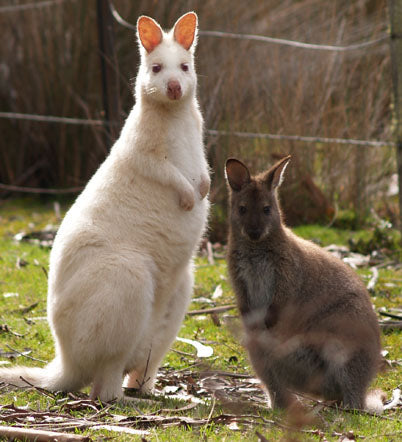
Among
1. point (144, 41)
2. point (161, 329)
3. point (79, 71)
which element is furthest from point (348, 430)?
point (79, 71)

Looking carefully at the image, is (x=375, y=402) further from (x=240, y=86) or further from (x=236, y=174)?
(x=240, y=86)

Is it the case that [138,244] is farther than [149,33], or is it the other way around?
[149,33]

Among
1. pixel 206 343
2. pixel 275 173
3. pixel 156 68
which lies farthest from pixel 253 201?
pixel 206 343

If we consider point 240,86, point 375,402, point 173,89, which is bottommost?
point 375,402

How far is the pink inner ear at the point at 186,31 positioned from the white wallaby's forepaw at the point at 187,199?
72 centimetres

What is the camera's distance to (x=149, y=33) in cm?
371

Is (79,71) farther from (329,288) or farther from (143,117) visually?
(329,288)

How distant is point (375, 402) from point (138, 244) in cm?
123

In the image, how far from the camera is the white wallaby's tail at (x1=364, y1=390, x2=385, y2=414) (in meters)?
3.28

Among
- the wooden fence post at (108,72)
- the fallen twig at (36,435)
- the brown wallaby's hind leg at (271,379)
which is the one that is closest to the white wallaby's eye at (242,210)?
the brown wallaby's hind leg at (271,379)

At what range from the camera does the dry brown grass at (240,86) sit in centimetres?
680

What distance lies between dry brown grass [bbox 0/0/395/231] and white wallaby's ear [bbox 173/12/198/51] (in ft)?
8.73

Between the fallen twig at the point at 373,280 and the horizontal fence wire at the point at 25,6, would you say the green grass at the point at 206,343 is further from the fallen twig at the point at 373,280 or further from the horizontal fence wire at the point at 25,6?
the horizontal fence wire at the point at 25,6

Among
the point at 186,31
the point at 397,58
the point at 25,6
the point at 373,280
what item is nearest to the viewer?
the point at 186,31
